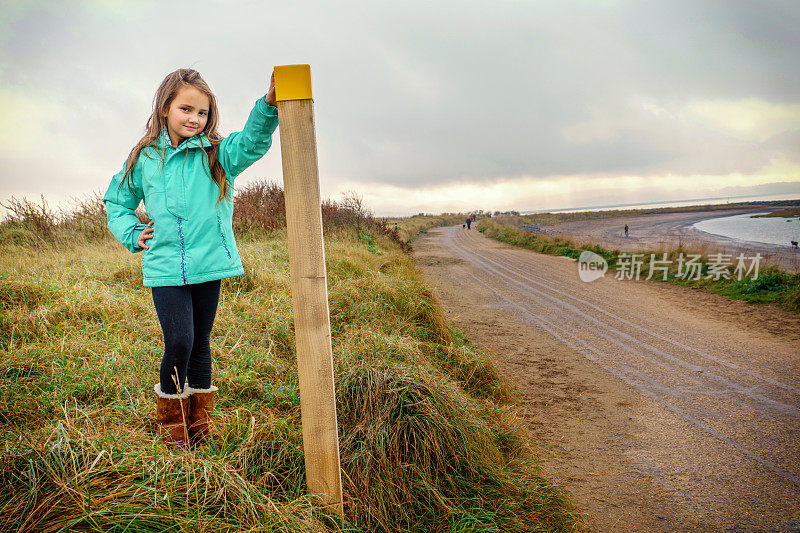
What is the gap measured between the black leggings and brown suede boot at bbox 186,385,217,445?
1.7 inches

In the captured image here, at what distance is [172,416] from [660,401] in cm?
399

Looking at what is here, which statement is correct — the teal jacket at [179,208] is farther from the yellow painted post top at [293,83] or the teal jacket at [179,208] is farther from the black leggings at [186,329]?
the yellow painted post top at [293,83]

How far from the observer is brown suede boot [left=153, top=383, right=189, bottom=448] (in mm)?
2016

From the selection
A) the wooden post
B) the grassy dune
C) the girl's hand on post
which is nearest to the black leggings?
the grassy dune

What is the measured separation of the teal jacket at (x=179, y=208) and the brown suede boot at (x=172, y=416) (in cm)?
58

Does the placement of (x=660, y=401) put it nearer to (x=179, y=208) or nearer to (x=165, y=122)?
(x=179, y=208)

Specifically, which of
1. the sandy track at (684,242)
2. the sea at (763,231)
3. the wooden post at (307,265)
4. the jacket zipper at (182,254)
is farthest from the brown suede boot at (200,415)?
the sea at (763,231)

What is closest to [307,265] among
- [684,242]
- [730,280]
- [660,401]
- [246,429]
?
[246,429]

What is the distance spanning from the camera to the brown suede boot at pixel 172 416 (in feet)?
6.61

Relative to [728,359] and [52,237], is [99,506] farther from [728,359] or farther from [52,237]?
[52,237]

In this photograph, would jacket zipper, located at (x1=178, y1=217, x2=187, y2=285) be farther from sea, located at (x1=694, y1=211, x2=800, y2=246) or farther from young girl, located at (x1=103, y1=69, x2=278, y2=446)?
sea, located at (x1=694, y1=211, x2=800, y2=246)

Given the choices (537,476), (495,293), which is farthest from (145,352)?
(495,293)

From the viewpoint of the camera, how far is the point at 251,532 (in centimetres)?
150

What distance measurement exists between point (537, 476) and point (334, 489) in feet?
4.57
